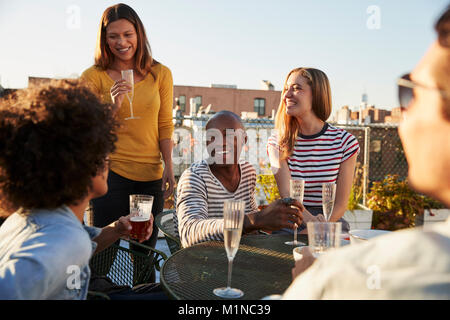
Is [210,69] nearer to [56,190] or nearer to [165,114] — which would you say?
[165,114]

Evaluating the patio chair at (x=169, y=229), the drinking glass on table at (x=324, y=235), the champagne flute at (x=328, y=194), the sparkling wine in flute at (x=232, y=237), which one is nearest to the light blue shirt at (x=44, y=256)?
the sparkling wine in flute at (x=232, y=237)

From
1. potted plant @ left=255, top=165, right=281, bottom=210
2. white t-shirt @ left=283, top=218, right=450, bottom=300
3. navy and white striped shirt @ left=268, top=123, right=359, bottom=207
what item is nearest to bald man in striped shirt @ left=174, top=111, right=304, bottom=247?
navy and white striped shirt @ left=268, top=123, right=359, bottom=207

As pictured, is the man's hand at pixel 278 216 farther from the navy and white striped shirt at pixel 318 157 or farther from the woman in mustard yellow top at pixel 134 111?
the woman in mustard yellow top at pixel 134 111

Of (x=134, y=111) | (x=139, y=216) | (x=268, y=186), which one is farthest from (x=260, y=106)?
(x=139, y=216)

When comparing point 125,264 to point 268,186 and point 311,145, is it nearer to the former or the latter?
point 311,145

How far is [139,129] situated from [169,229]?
33.0 inches

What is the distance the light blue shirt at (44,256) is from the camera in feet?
3.34

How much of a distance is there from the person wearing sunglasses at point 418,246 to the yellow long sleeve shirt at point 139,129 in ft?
→ 7.29

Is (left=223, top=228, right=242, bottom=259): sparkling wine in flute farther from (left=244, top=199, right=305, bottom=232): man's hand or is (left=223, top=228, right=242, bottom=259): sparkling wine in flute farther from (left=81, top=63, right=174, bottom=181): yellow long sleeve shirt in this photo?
(left=81, top=63, right=174, bottom=181): yellow long sleeve shirt

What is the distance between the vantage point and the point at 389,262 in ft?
2.42

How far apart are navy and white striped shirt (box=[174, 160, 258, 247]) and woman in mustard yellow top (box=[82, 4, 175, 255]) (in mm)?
662
